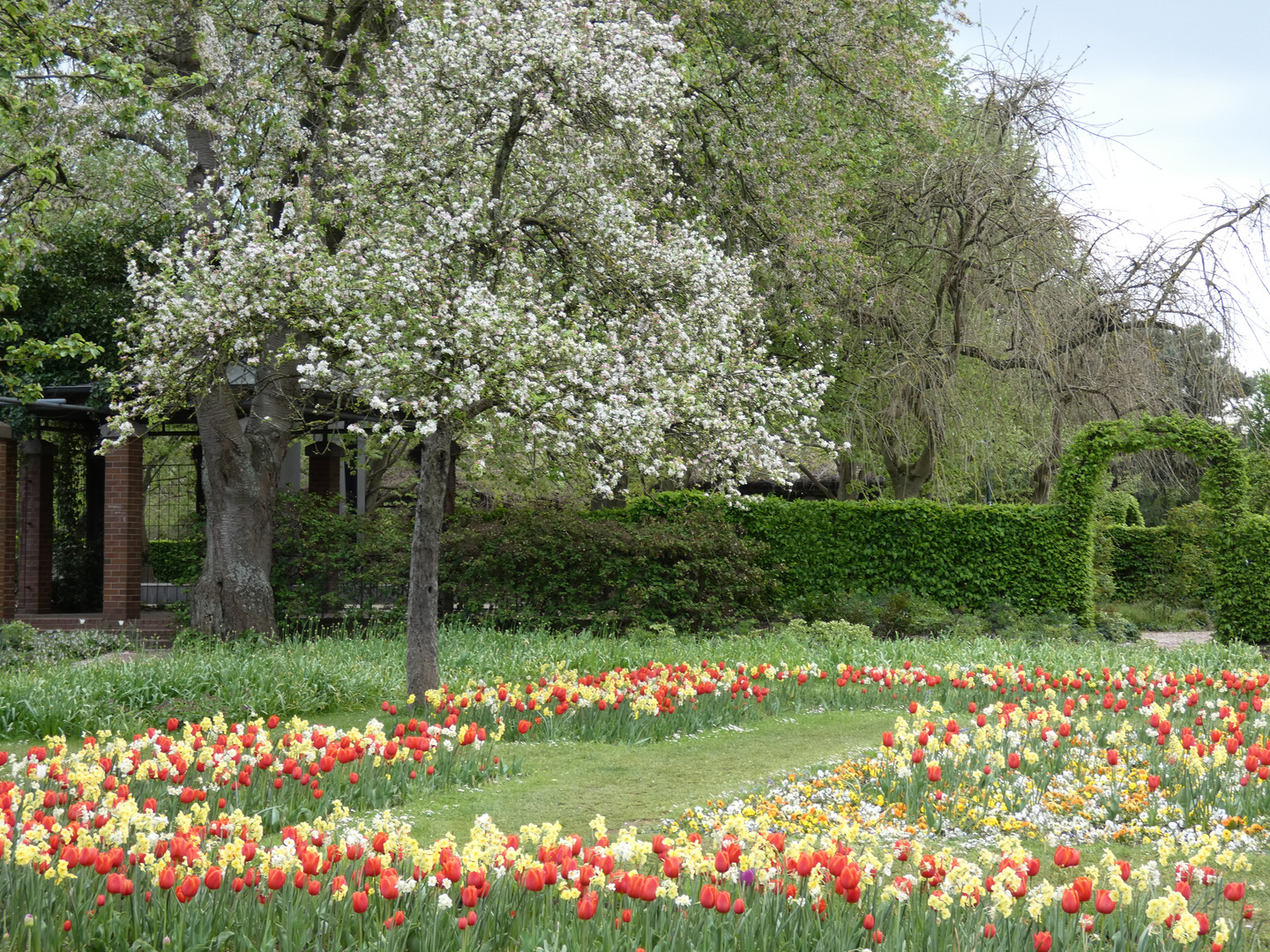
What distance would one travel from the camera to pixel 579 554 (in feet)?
44.7

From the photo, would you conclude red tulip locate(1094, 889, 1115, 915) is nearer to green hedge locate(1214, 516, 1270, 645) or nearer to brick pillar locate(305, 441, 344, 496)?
green hedge locate(1214, 516, 1270, 645)

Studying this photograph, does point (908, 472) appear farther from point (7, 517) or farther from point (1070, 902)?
point (1070, 902)

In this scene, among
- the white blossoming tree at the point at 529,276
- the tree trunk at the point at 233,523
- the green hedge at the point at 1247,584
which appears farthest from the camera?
the green hedge at the point at 1247,584

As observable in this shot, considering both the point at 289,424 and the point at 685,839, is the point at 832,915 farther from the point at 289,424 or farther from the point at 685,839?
the point at 289,424

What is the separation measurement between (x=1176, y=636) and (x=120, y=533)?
15.6 m

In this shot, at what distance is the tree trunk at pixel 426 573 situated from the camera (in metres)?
7.91

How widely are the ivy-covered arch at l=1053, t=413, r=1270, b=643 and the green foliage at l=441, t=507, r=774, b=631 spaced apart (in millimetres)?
5122

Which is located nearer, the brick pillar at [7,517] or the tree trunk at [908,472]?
the brick pillar at [7,517]

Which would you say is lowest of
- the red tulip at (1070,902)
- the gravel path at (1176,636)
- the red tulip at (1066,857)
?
the gravel path at (1176,636)

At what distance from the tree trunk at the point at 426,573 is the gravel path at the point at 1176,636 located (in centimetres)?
1088

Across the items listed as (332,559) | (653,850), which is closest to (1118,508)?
(332,559)

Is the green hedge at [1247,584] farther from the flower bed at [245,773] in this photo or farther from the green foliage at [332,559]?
the flower bed at [245,773]

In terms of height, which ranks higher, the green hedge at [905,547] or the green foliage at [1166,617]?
the green hedge at [905,547]

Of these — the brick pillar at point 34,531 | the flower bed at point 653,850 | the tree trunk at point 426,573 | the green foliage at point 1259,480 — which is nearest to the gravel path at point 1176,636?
the green foliage at point 1259,480
